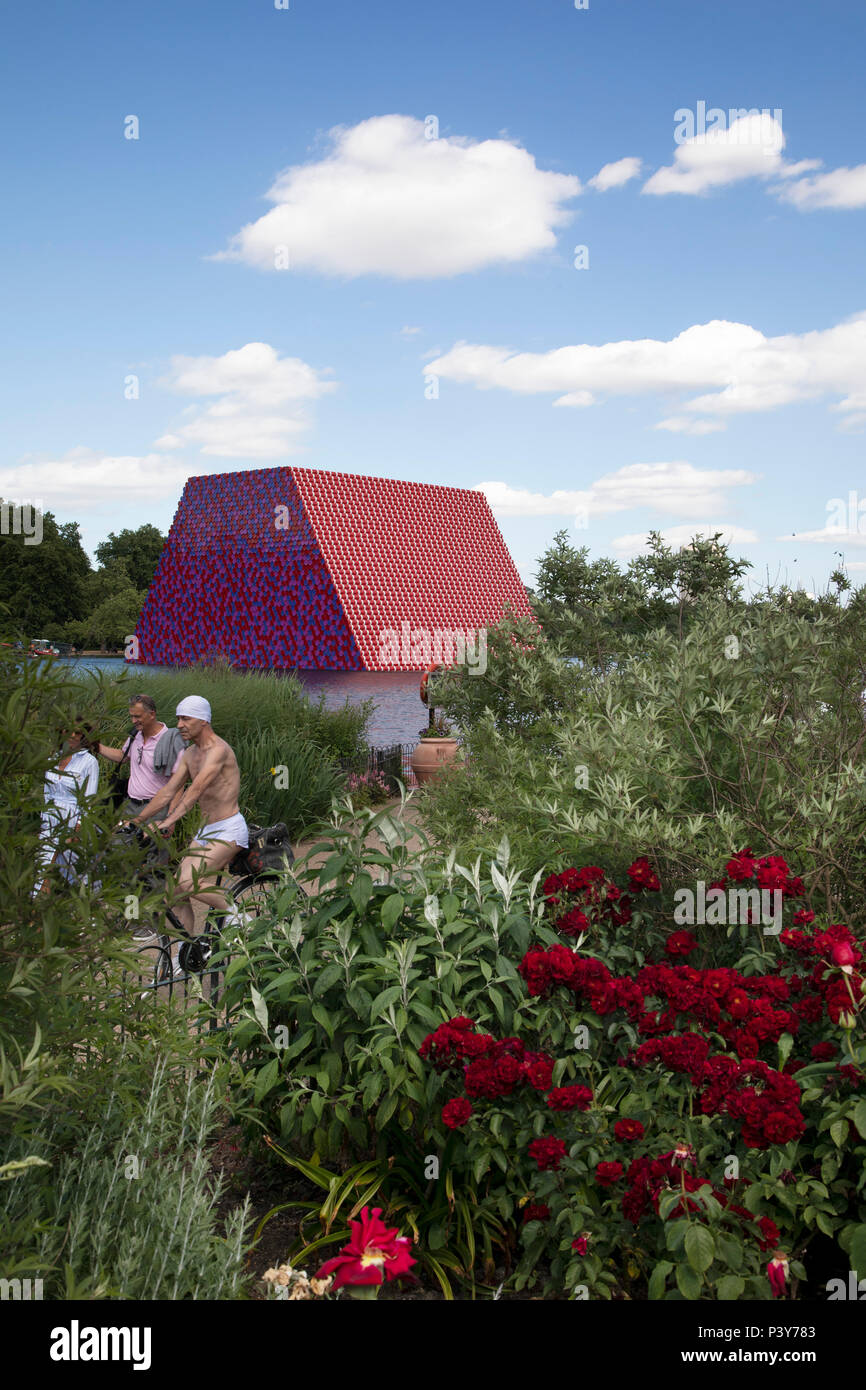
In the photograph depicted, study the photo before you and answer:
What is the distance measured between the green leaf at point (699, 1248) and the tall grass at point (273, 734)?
8.66 meters

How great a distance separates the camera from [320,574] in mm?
26141

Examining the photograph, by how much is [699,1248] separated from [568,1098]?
49 centimetres

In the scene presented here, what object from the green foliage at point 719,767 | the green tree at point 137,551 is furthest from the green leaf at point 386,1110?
the green tree at point 137,551

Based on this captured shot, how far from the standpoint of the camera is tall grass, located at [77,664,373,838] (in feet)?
41.1

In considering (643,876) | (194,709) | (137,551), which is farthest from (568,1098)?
(137,551)

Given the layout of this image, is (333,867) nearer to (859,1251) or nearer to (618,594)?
(859,1251)

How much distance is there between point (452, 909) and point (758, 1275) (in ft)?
4.73

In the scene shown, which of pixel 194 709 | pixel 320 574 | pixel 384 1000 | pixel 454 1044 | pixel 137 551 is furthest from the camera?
pixel 137 551

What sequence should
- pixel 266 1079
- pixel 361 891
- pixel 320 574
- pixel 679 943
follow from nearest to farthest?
pixel 266 1079, pixel 679 943, pixel 361 891, pixel 320 574

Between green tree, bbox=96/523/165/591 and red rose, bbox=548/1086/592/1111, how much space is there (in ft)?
252

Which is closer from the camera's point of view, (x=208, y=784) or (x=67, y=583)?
(x=208, y=784)

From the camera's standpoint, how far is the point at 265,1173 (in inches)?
151
